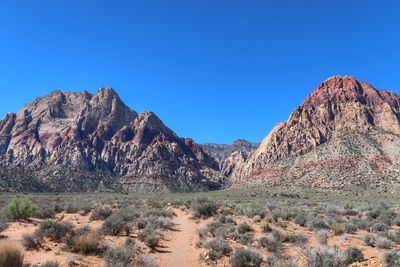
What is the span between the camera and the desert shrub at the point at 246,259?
1423 cm

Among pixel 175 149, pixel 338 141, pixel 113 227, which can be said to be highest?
pixel 175 149

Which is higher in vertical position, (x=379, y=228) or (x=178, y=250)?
(x=379, y=228)

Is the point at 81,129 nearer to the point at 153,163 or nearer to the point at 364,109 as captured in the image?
the point at 153,163

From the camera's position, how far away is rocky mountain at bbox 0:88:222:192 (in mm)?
134750

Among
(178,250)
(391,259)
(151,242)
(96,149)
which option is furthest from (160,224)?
(96,149)

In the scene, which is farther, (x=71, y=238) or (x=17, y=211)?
(x=17, y=211)

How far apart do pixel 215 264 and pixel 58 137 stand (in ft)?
531

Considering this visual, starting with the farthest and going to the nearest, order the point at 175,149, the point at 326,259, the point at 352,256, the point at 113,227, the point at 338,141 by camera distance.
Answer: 1. the point at 175,149
2. the point at 338,141
3. the point at 113,227
4. the point at 352,256
5. the point at 326,259

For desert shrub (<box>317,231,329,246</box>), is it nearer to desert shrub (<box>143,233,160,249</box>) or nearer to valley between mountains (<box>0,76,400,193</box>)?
desert shrub (<box>143,233,160,249</box>)

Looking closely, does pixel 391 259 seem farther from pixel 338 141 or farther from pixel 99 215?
pixel 338 141

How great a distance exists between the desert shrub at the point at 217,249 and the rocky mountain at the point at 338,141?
6992 centimetres

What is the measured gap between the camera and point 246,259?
14.3m

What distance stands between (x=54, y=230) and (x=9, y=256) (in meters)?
6.69

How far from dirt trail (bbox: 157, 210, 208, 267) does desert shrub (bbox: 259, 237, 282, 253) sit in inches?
122
